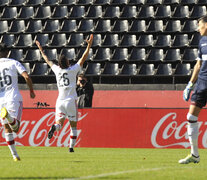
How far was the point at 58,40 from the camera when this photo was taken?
2161 cm

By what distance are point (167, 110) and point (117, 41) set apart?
6179mm

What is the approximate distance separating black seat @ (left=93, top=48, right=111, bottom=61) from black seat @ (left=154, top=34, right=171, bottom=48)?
1.68m

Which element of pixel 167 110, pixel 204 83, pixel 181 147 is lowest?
pixel 181 147

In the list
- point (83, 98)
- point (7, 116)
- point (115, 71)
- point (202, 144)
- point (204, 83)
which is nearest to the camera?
point (204, 83)

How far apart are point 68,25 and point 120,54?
2.58m

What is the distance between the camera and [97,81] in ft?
67.3

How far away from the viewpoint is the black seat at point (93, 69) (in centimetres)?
2009

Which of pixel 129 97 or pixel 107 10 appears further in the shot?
pixel 107 10

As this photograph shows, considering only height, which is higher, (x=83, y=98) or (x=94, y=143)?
(x=83, y=98)

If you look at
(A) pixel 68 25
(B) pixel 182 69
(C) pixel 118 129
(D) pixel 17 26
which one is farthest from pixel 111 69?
(C) pixel 118 129

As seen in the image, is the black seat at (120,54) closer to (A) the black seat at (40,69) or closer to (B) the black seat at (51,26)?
(A) the black seat at (40,69)

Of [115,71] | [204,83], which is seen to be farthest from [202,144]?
[204,83]

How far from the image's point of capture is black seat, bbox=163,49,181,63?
19.8 m

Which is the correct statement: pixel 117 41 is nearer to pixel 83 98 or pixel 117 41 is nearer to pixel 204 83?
pixel 83 98
